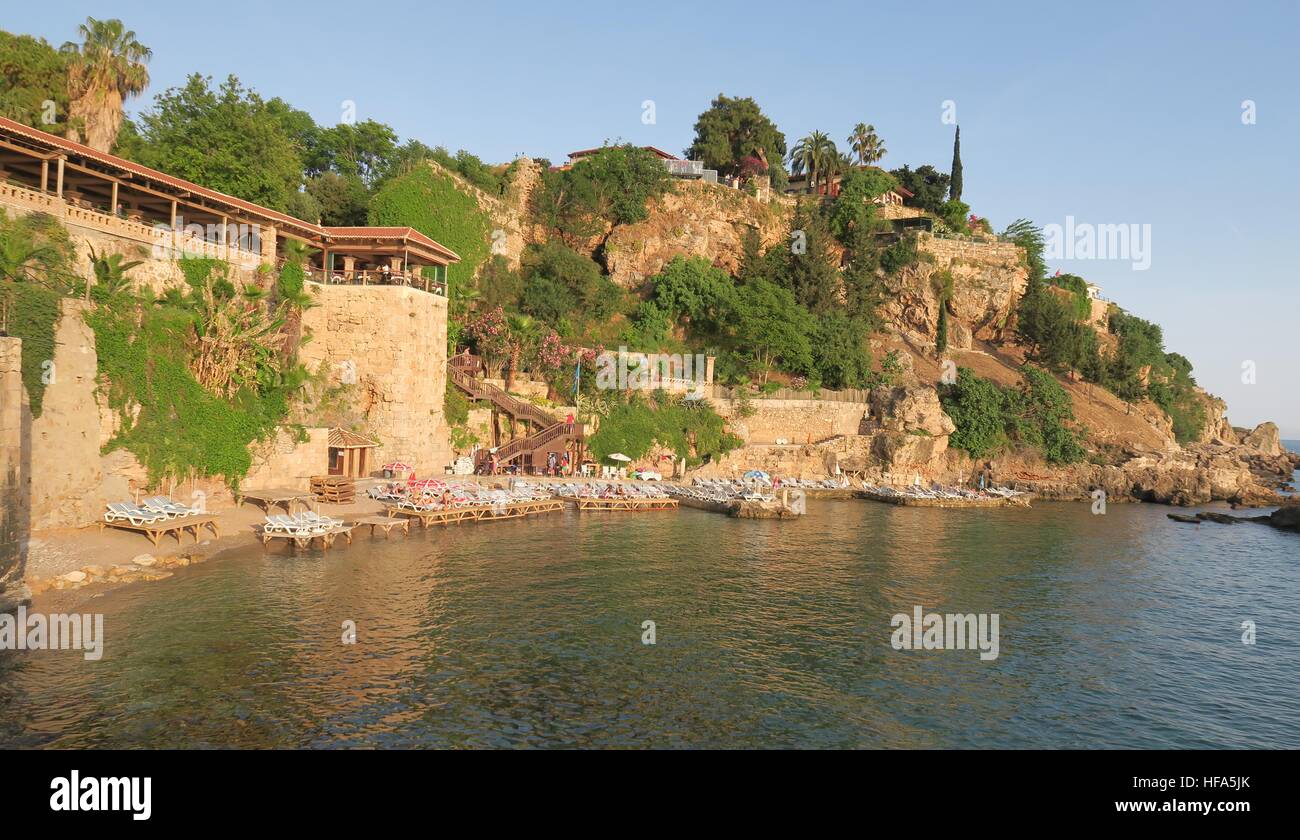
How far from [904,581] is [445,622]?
47.7 ft

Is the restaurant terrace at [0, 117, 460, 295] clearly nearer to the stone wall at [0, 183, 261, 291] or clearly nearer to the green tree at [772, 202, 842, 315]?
the stone wall at [0, 183, 261, 291]

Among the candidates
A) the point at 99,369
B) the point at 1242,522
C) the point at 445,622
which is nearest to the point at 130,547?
the point at 99,369

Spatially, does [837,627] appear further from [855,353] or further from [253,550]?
[855,353]

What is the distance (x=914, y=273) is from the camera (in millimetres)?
61938

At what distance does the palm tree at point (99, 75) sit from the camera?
33.9m

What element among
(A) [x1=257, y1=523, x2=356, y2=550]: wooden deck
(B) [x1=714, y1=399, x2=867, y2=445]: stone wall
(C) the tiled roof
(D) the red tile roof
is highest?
(D) the red tile roof

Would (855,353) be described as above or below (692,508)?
above

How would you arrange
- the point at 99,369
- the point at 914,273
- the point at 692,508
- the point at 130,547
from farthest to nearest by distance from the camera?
1. the point at 914,273
2. the point at 692,508
3. the point at 99,369
4. the point at 130,547

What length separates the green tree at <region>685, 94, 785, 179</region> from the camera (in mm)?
66438

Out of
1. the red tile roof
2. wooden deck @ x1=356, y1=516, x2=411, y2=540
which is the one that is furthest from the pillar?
Result: wooden deck @ x1=356, y1=516, x2=411, y2=540

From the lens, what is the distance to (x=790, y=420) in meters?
48.2

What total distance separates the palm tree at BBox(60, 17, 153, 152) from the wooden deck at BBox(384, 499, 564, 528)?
75.9 ft

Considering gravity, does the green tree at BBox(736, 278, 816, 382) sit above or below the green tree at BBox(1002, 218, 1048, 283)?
below

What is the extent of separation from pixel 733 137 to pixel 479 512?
1959 inches
